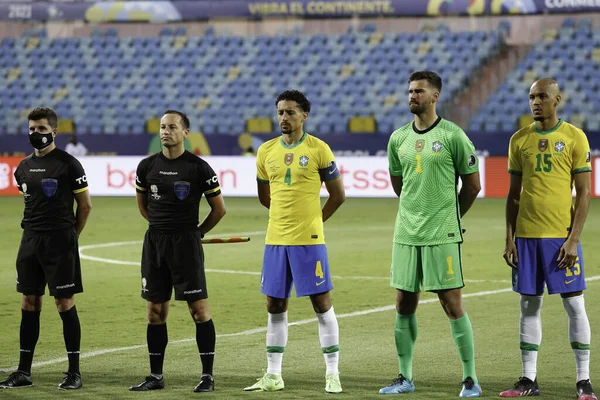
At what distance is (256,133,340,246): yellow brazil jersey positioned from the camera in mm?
7391

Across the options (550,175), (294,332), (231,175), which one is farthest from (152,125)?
(550,175)

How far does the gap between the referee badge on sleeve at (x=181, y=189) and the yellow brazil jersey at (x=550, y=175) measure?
2062 millimetres

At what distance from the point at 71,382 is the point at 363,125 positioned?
2575cm

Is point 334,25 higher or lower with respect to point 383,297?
higher

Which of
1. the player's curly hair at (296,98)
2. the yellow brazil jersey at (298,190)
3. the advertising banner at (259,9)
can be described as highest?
the advertising banner at (259,9)

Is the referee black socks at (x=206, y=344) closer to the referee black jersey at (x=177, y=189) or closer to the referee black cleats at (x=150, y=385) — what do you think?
the referee black cleats at (x=150, y=385)

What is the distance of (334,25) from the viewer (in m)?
36.9

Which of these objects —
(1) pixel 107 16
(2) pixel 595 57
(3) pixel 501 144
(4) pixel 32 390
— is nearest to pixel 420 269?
(4) pixel 32 390

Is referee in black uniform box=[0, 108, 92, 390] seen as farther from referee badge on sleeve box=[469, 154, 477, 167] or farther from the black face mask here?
referee badge on sleeve box=[469, 154, 477, 167]

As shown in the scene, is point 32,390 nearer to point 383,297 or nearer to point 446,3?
point 383,297

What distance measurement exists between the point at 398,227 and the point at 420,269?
312mm

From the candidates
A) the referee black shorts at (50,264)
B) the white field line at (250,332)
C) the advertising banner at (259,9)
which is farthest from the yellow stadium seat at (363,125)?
the referee black shorts at (50,264)

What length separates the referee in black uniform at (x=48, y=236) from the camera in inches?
295

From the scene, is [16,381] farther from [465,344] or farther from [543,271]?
[543,271]
